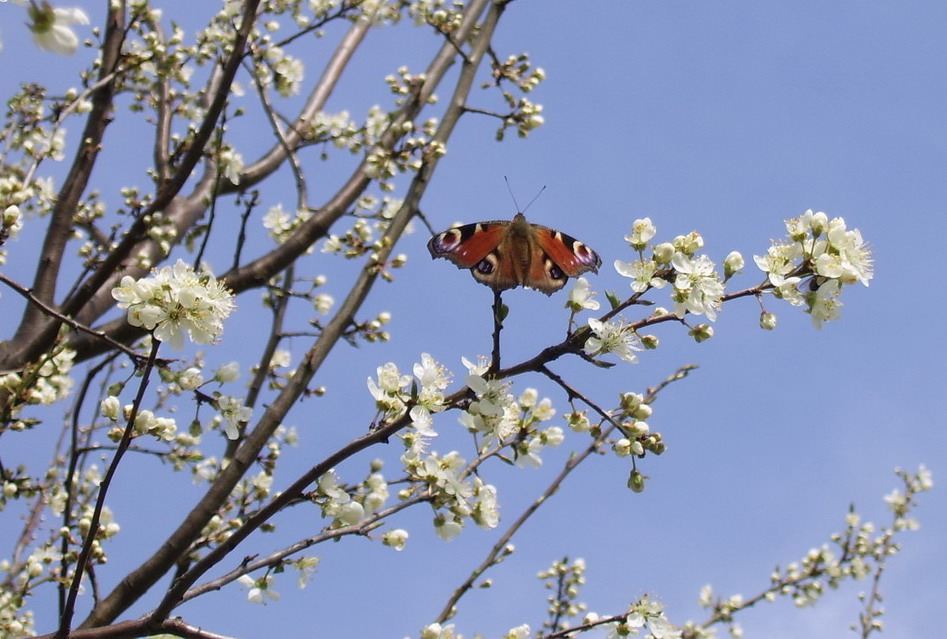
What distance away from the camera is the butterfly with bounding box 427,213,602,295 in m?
2.66

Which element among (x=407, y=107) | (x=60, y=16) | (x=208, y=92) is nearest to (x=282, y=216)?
(x=407, y=107)

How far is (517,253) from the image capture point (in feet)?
8.95

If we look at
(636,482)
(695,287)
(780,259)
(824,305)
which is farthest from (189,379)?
(824,305)

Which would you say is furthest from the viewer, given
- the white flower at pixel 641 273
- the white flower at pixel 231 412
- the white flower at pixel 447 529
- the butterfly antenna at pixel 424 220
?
the butterfly antenna at pixel 424 220

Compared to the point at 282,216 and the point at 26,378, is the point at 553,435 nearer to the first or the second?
the point at 26,378

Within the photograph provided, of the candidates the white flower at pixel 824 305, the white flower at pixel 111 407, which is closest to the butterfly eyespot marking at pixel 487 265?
the white flower at pixel 824 305

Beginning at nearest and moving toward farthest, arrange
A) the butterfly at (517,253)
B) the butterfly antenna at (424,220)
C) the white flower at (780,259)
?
the white flower at (780,259)
the butterfly at (517,253)
the butterfly antenna at (424,220)

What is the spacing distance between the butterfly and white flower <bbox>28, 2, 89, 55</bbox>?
1377 mm

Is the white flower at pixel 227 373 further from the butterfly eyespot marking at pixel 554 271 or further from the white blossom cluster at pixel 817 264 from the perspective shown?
the white blossom cluster at pixel 817 264

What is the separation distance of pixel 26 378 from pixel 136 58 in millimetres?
2945

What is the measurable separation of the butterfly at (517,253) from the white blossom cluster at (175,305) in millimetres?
827

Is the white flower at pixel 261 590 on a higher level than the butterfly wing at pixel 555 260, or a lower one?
lower

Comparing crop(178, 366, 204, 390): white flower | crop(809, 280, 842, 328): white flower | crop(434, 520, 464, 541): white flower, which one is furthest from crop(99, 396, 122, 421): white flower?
crop(809, 280, 842, 328): white flower

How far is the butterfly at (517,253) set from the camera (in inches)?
105
